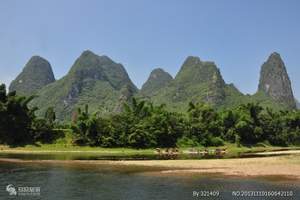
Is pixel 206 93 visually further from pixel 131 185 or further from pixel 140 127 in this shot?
pixel 131 185

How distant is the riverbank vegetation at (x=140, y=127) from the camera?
70.8 metres

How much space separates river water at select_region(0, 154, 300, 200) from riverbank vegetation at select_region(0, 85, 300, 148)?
122 feet

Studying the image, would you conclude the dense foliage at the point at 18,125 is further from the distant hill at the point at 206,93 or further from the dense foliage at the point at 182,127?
the distant hill at the point at 206,93

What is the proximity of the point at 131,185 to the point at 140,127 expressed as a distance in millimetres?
45976

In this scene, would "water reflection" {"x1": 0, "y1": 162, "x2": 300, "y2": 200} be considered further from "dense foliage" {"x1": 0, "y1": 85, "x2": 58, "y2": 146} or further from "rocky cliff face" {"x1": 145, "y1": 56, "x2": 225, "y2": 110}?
"rocky cliff face" {"x1": 145, "y1": 56, "x2": 225, "y2": 110}

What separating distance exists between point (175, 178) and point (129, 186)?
4981mm

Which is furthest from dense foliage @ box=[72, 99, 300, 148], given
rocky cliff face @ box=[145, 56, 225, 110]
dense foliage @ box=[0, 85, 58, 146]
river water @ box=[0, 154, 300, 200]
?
rocky cliff face @ box=[145, 56, 225, 110]

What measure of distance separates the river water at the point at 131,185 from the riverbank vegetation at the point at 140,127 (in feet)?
122

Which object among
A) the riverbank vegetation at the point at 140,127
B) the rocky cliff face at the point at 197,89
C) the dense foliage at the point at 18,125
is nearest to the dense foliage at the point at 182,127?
the riverbank vegetation at the point at 140,127

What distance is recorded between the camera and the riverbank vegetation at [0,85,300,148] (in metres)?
70.8

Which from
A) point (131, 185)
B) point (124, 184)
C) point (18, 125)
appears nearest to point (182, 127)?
point (18, 125)

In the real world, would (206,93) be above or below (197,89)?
below

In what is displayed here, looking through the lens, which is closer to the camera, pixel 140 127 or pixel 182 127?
pixel 140 127

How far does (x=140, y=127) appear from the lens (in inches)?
2852
